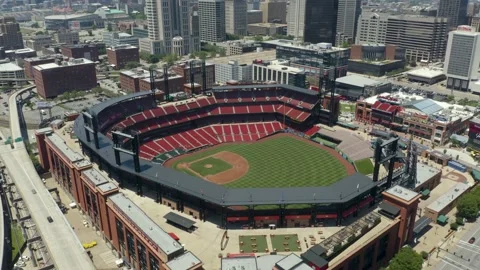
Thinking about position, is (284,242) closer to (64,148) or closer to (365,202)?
(365,202)

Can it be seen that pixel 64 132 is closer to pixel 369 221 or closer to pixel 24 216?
pixel 24 216

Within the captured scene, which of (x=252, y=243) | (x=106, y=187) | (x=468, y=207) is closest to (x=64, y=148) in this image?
(x=106, y=187)

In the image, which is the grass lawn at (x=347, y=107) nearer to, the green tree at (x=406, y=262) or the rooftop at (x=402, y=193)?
the rooftop at (x=402, y=193)

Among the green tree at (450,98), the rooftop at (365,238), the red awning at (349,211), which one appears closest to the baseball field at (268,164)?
the red awning at (349,211)

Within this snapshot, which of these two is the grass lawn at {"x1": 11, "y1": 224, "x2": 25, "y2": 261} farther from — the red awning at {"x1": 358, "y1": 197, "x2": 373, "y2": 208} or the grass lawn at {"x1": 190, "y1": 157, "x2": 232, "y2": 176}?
the red awning at {"x1": 358, "y1": 197, "x2": 373, "y2": 208}

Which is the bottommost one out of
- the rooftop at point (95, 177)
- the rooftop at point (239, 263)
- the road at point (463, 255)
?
the road at point (463, 255)

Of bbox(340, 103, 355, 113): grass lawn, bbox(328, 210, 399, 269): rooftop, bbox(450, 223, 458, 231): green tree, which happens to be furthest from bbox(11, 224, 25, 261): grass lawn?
bbox(340, 103, 355, 113): grass lawn
